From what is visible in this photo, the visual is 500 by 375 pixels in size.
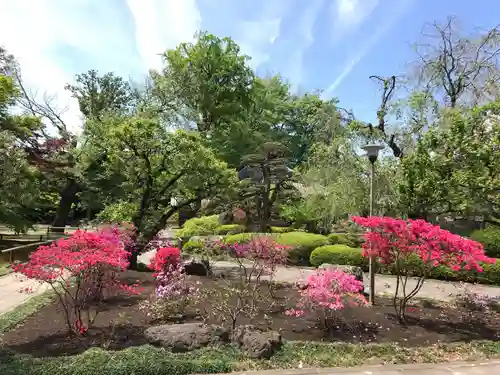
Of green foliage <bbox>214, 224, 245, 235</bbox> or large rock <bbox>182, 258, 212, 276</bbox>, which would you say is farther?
green foliage <bbox>214, 224, 245, 235</bbox>

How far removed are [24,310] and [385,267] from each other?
1004 cm

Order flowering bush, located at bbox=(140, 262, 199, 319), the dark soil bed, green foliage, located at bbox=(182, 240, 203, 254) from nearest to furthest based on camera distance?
the dark soil bed
flowering bush, located at bbox=(140, 262, 199, 319)
green foliage, located at bbox=(182, 240, 203, 254)

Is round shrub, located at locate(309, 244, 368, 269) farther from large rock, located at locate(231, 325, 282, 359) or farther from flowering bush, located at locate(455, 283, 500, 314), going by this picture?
large rock, located at locate(231, 325, 282, 359)

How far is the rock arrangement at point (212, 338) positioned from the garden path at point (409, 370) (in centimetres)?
45

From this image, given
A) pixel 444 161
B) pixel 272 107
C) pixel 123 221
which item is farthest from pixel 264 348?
pixel 272 107

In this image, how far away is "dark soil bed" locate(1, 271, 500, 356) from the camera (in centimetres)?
537

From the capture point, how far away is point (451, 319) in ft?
23.2

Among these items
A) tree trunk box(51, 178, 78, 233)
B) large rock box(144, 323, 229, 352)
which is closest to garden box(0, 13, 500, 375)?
Result: large rock box(144, 323, 229, 352)

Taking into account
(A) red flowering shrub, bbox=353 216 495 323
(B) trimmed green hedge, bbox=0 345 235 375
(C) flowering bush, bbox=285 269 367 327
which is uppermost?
(A) red flowering shrub, bbox=353 216 495 323

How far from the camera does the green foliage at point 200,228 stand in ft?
65.7

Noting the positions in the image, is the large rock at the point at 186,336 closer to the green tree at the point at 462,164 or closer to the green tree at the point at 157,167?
the green tree at the point at 157,167

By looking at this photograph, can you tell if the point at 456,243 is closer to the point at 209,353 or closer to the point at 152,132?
the point at 209,353

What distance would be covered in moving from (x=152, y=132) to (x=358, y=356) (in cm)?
823

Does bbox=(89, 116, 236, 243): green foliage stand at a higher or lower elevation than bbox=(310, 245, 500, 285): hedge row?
higher
